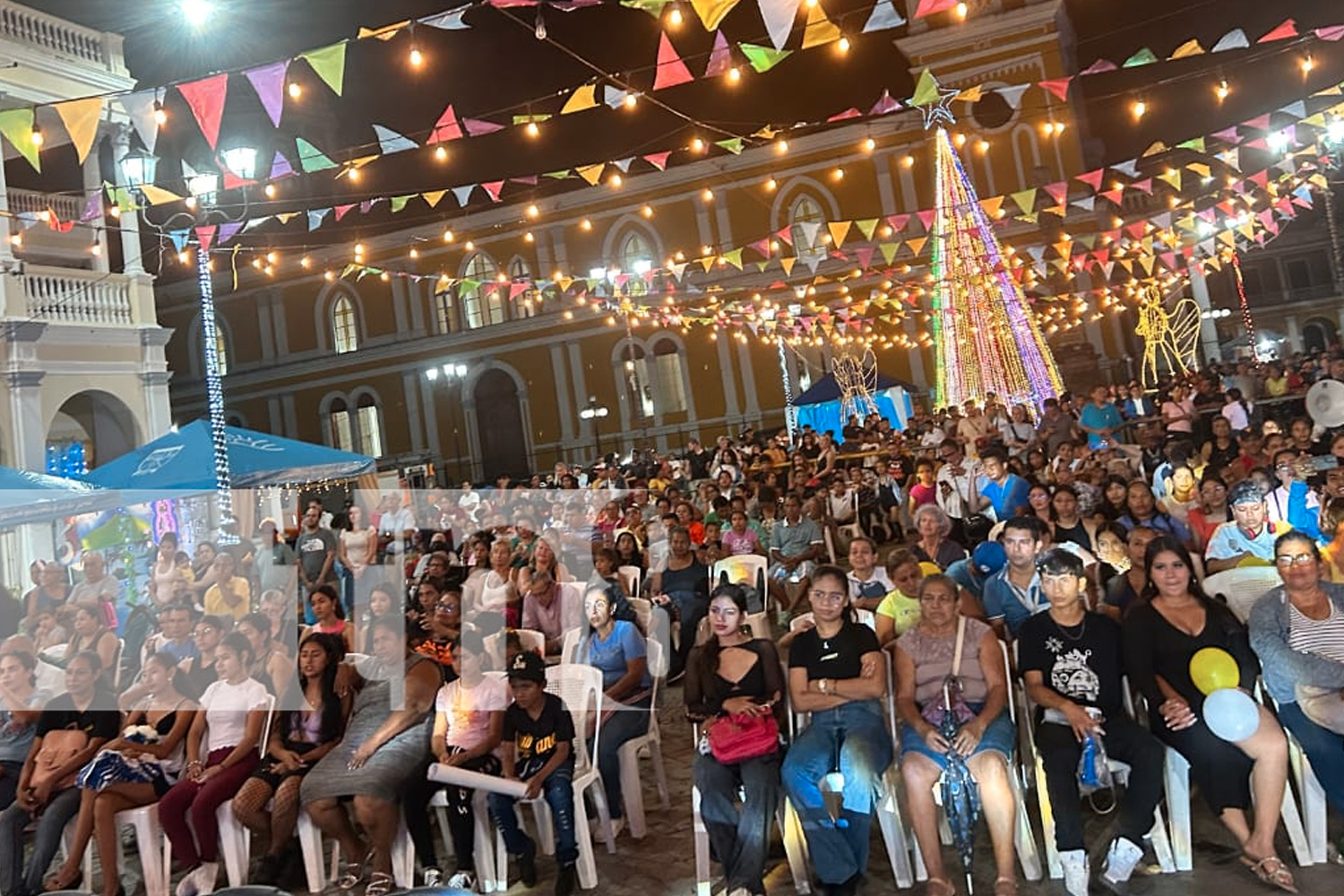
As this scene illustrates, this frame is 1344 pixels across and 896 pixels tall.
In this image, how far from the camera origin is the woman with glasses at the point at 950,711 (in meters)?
3.77

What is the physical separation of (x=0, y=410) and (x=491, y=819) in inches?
457

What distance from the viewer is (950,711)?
4027 millimetres

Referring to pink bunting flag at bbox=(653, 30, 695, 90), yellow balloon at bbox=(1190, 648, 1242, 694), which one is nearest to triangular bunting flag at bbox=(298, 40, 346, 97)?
pink bunting flag at bbox=(653, 30, 695, 90)

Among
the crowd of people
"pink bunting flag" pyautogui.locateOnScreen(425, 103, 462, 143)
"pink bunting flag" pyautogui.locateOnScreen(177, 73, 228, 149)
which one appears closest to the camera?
the crowd of people

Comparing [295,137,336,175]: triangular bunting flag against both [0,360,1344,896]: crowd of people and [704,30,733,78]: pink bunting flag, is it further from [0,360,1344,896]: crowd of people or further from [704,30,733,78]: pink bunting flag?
[0,360,1344,896]: crowd of people

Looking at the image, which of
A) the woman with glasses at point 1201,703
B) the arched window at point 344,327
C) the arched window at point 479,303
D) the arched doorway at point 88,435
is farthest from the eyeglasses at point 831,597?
the arched window at point 344,327

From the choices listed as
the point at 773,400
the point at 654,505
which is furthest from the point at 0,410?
the point at 773,400

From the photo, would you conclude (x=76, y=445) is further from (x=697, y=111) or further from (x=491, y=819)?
(x=697, y=111)

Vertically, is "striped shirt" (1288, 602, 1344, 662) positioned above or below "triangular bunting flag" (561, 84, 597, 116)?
below

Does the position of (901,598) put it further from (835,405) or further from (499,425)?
(499,425)

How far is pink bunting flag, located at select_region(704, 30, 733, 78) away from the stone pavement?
18.6 ft

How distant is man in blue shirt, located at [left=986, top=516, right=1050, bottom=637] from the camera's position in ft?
16.2

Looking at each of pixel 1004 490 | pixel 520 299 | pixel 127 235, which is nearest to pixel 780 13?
pixel 1004 490

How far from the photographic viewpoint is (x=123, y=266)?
1537 centimetres
